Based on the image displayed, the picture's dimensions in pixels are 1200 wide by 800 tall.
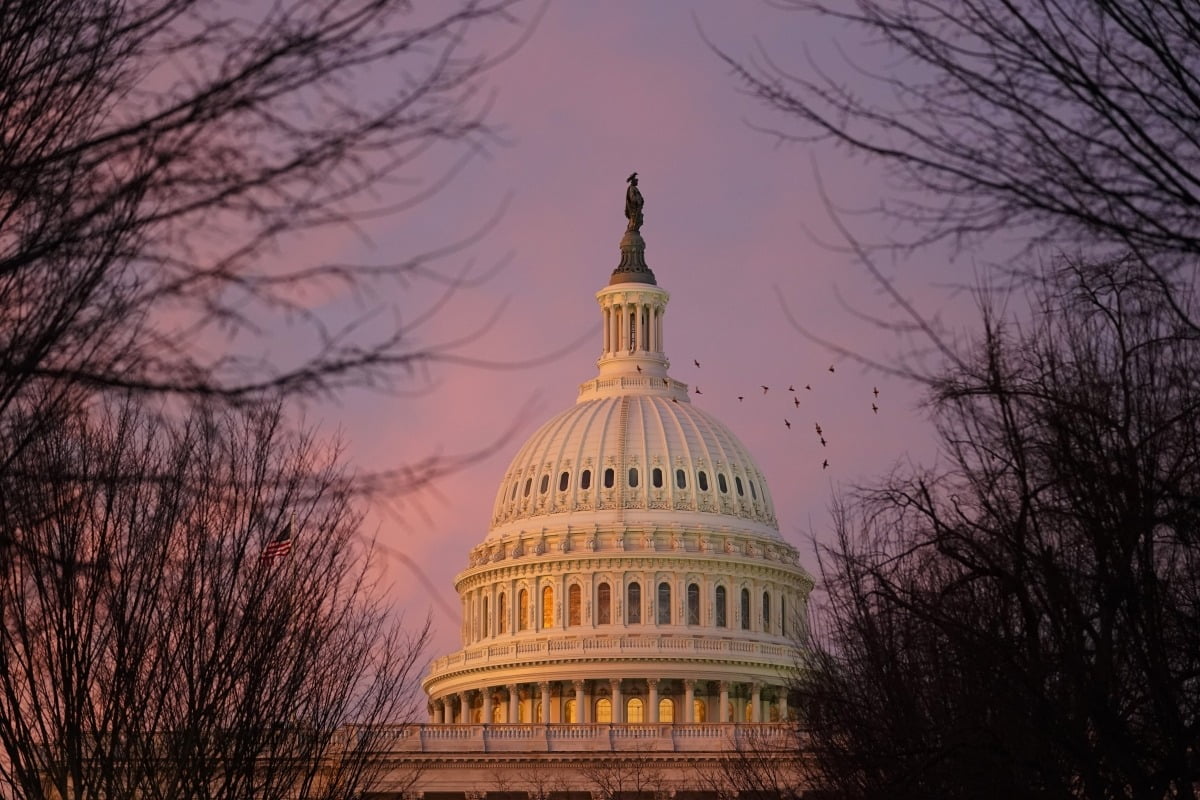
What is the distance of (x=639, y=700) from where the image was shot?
15488 centimetres

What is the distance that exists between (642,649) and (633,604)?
27.1ft

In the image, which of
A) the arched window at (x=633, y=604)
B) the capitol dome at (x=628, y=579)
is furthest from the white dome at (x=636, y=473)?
the arched window at (x=633, y=604)

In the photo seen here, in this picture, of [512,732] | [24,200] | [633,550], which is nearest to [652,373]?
[633,550]

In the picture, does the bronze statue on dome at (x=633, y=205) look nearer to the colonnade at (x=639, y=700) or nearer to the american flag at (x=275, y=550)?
the colonnade at (x=639, y=700)

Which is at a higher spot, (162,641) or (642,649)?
(642,649)

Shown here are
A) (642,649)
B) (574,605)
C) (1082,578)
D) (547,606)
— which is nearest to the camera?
(1082,578)

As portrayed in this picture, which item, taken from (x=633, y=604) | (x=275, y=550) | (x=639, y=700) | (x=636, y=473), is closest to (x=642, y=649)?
(x=639, y=700)

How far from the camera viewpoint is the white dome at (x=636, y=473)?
539ft

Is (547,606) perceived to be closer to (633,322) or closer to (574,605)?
(574,605)

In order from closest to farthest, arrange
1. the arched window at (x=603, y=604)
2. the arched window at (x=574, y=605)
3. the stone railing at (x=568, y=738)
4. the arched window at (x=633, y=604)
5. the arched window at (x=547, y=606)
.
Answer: the stone railing at (x=568, y=738) → the arched window at (x=633, y=604) → the arched window at (x=603, y=604) → the arched window at (x=574, y=605) → the arched window at (x=547, y=606)

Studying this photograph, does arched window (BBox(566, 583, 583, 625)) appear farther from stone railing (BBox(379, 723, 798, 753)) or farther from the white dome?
stone railing (BBox(379, 723, 798, 753))

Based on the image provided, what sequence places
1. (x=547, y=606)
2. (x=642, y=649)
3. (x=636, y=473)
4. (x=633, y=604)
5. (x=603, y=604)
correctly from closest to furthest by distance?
(x=642, y=649), (x=633, y=604), (x=603, y=604), (x=547, y=606), (x=636, y=473)

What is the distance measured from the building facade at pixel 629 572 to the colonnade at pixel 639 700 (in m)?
0.15

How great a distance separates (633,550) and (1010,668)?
135469mm
